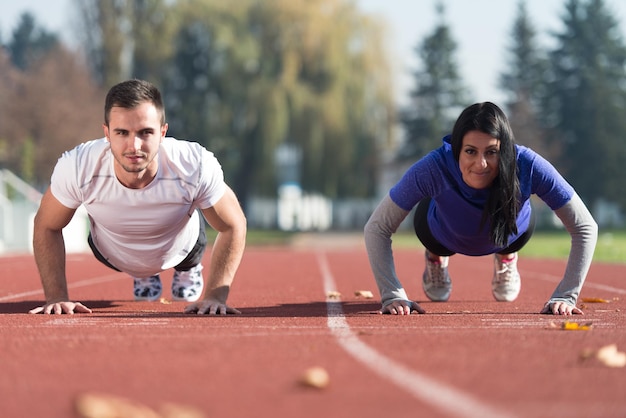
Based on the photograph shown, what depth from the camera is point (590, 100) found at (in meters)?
58.7

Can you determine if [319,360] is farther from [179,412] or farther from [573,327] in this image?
[573,327]

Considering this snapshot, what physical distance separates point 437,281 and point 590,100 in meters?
53.4

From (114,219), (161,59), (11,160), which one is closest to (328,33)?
(161,59)

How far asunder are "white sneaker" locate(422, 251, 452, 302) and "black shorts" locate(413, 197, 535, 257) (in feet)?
0.77

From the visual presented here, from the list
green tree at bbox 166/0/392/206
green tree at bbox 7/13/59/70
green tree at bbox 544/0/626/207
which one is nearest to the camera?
green tree at bbox 166/0/392/206

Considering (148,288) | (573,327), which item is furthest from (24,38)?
(573,327)

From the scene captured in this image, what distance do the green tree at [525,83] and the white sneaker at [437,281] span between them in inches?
2099

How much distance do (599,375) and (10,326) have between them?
357cm

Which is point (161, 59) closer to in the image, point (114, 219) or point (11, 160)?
point (11, 160)

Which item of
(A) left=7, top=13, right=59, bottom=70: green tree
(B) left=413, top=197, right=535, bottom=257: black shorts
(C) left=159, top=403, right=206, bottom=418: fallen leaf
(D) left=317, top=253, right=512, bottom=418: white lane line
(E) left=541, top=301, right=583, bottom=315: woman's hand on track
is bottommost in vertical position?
(C) left=159, top=403, right=206, bottom=418: fallen leaf

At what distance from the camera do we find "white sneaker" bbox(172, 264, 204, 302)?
8078 mm

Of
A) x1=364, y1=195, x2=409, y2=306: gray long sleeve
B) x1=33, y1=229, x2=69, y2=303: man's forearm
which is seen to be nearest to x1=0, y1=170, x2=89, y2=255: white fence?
x1=33, y1=229, x2=69, y2=303: man's forearm

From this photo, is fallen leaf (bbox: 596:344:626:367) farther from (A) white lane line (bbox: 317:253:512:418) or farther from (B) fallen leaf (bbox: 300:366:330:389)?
(B) fallen leaf (bbox: 300:366:330:389)

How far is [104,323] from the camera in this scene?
6027mm
